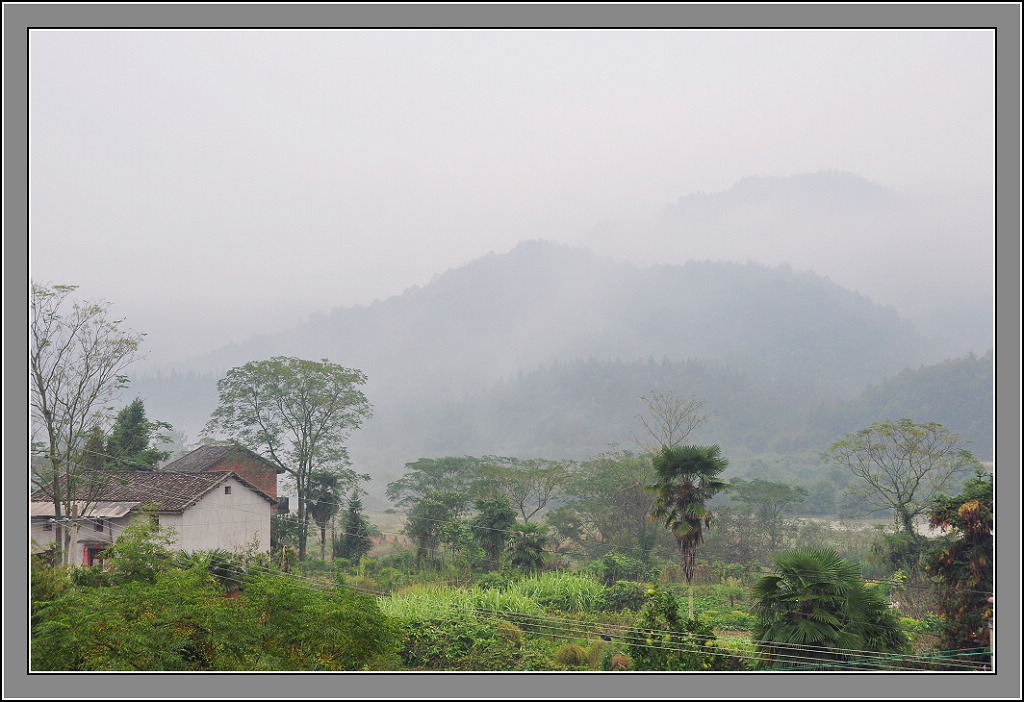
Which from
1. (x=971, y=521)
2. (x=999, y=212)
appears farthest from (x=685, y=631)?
(x=999, y=212)

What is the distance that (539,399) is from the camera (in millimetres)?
44344

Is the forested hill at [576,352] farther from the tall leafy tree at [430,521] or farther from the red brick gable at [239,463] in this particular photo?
the tall leafy tree at [430,521]

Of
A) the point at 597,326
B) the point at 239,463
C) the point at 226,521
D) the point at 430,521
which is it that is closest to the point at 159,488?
the point at 226,521

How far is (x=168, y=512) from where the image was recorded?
11.1 m

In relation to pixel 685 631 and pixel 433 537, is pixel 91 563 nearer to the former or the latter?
pixel 433 537

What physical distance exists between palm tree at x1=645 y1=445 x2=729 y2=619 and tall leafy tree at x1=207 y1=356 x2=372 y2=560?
8.09 metres

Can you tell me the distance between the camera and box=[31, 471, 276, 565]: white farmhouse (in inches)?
427

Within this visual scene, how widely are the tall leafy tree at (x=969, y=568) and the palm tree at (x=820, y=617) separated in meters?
1.11

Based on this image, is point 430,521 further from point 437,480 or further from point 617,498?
point 617,498

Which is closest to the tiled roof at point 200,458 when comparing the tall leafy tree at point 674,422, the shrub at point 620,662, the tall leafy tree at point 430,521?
the tall leafy tree at point 430,521

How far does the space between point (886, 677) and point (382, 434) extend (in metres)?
32.5

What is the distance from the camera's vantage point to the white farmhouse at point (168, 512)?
10.8 metres

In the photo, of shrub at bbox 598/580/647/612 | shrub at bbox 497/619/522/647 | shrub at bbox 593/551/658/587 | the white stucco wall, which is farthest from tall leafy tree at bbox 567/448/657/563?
the white stucco wall

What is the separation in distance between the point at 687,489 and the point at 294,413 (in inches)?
375
